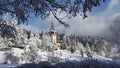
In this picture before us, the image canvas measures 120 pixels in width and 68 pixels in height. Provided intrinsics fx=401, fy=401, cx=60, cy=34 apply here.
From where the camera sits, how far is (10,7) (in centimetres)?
1450

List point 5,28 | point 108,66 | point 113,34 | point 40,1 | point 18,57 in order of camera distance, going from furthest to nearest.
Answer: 1. point 18,57
2. point 113,34
3. point 5,28
4. point 40,1
5. point 108,66

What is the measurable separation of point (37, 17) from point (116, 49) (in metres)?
60.0

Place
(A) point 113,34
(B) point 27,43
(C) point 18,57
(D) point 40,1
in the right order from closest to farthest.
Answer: (D) point 40,1, (A) point 113,34, (C) point 18,57, (B) point 27,43

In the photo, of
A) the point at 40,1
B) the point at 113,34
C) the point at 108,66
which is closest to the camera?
the point at 108,66

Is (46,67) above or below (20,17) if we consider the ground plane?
below

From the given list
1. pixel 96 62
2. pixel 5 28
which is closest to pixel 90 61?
pixel 96 62

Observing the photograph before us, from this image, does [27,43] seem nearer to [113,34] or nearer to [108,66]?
[113,34]

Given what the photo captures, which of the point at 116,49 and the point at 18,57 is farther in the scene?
the point at 116,49

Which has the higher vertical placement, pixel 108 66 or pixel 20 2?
pixel 20 2

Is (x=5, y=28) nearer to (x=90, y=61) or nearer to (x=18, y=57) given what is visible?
(x=90, y=61)

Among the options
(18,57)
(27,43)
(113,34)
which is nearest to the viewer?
(113,34)

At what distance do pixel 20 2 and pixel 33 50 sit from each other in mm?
50101

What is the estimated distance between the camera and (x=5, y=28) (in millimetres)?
14977

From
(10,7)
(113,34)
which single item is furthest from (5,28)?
(113,34)
